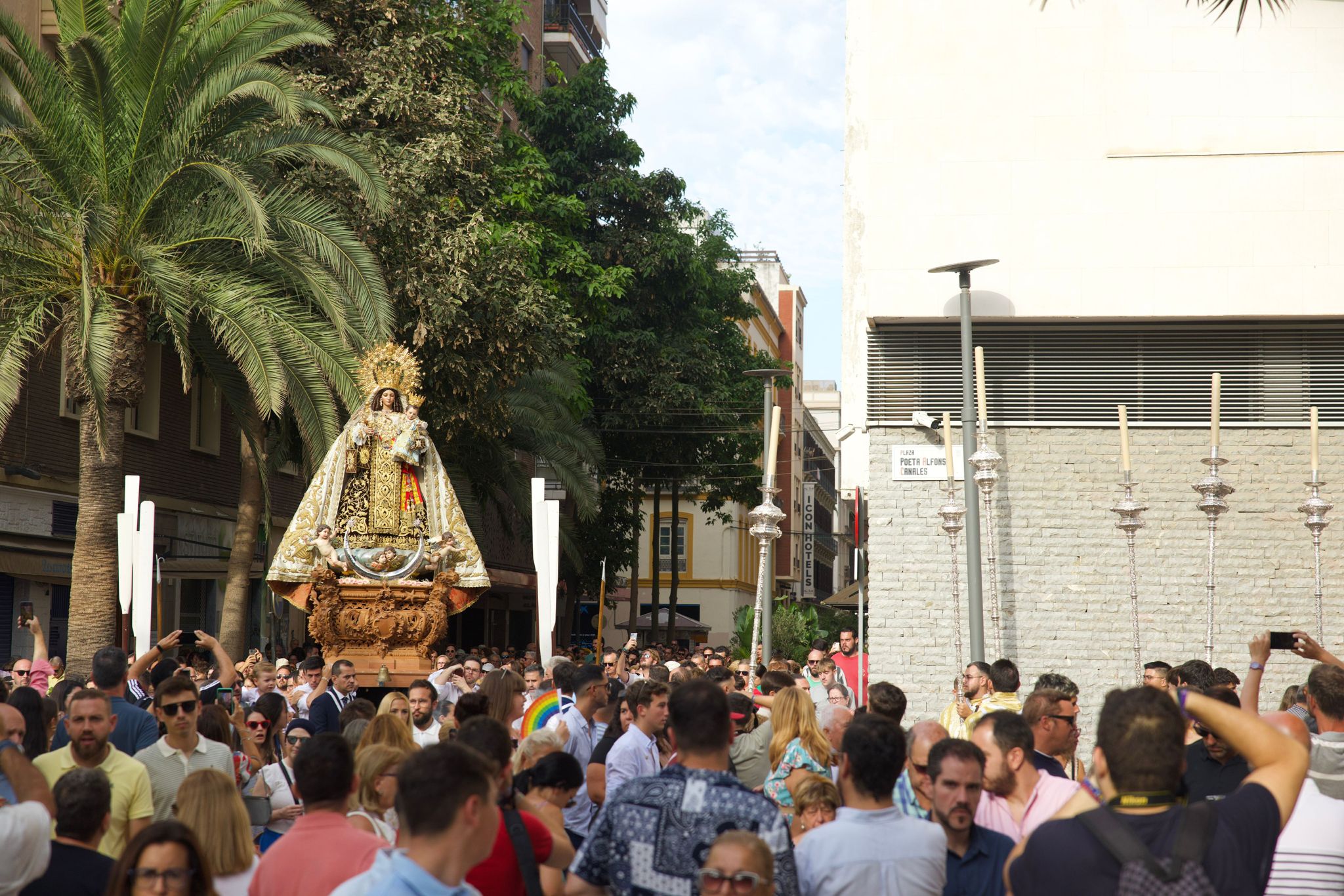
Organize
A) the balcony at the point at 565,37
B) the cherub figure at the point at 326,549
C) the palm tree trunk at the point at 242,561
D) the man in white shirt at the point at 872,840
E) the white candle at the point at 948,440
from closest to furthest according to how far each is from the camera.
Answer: the man in white shirt at the point at 872,840 < the white candle at the point at 948,440 < the cherub figure at the point at 326,549 < the palm tree trunk at the point at 242,561 < the balcony at the point at 565,37

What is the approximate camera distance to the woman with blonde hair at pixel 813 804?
6301 millimetres

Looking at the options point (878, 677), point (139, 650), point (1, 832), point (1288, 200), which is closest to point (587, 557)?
point (878, 677)

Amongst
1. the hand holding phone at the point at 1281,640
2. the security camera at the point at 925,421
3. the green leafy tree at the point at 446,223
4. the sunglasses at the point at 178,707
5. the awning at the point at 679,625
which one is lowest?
the awning at the point at 679,625

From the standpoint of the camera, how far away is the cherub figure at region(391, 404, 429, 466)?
1788cm

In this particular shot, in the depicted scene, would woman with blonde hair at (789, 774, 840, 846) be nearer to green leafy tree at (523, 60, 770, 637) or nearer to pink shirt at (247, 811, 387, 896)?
pink shirt at (247, 811, 387, 896)

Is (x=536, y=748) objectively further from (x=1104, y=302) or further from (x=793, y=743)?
(x=1104, y=302)

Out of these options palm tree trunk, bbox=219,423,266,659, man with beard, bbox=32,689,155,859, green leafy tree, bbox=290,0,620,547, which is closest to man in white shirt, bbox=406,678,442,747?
man with beard, bbox=32,689,155,859

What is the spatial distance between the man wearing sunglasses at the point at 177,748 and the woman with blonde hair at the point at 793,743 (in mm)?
2711

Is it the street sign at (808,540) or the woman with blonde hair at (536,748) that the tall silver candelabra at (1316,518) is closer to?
the woman with blonde hair at (536,748)

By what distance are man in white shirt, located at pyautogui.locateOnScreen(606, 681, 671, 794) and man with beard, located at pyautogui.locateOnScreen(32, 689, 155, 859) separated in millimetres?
2260

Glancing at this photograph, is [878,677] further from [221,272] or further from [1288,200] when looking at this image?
[221,272]

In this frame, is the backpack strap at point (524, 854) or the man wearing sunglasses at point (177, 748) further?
the man wearing sunglasses at point (177, 748)

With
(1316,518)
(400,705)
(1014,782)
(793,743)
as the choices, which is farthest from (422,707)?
(1316,518)

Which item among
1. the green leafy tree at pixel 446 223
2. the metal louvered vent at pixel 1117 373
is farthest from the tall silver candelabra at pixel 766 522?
the green leafy tree at pixel 446 223
